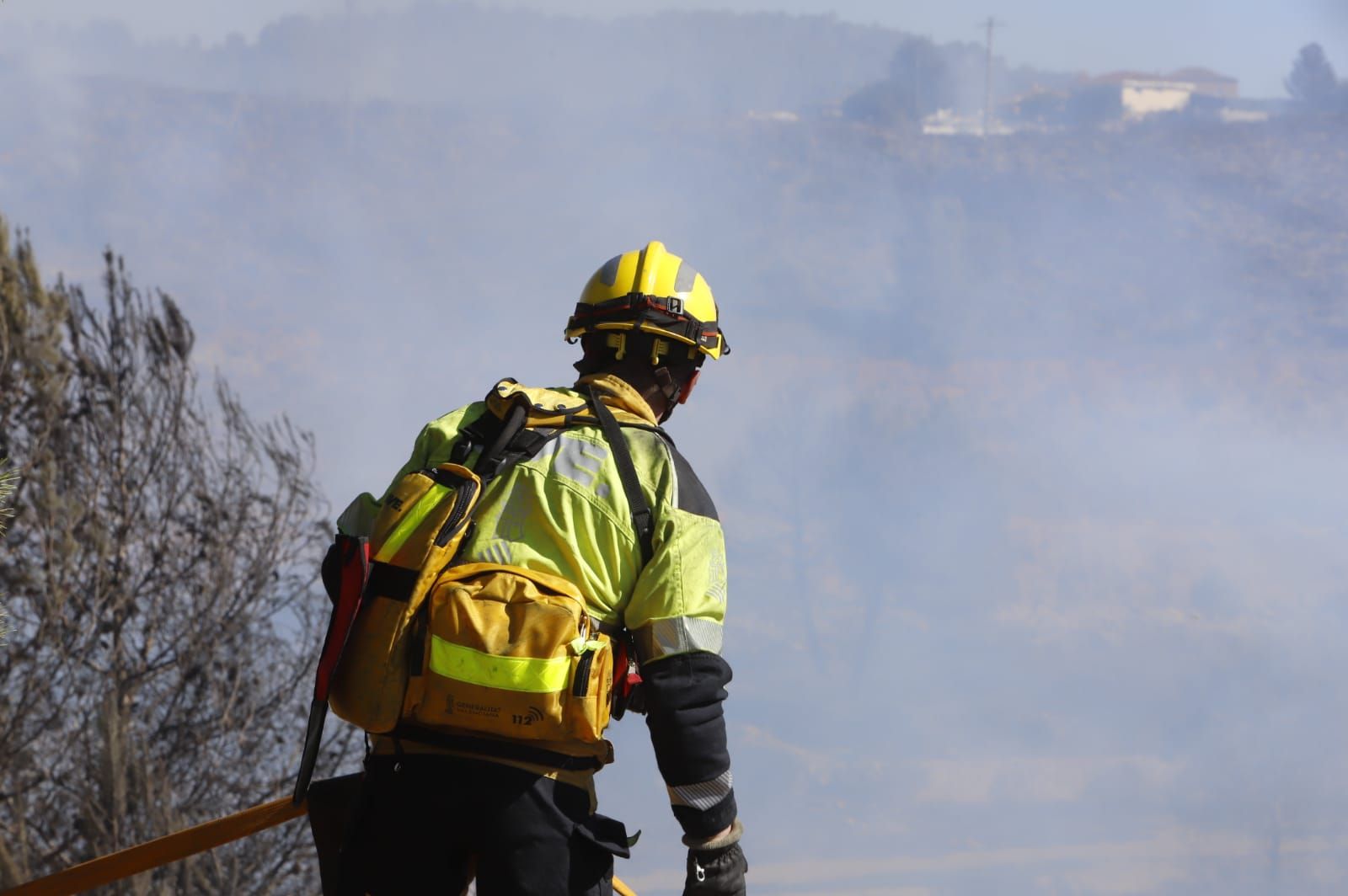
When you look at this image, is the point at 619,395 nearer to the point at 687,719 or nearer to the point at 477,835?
the point at 687,719

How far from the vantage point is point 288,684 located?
20.2 m

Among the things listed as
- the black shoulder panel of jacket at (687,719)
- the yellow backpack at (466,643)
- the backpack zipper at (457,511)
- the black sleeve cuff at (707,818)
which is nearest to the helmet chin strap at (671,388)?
the yellow backpack at (466,643)

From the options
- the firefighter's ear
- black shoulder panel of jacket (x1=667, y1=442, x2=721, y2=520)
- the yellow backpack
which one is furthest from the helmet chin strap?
the yellow backpack

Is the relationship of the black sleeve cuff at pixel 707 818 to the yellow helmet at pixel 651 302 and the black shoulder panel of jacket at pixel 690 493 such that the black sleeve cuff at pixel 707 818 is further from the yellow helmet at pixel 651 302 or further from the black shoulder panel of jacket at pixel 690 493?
the yellow helmet at pixel 651 302

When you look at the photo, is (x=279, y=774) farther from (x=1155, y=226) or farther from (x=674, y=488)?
(x=1155, y=226)

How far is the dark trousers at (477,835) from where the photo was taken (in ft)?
10.0

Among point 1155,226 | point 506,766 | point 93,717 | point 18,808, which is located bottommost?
point 506,766

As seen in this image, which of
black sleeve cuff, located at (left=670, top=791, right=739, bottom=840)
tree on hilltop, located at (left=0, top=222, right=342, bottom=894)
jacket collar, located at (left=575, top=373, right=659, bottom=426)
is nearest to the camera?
black sleeve cuff, located at (left=670, top=791, right=739, bottom=840)

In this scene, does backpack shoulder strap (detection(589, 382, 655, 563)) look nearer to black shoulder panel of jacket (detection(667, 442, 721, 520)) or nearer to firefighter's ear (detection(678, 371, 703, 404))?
black shoulder panel of jacket (detection(667, 442, 721, 520))

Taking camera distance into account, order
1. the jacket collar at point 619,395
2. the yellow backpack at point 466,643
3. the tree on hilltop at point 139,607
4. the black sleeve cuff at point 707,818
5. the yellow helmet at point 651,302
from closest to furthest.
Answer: the yellow backpack at point 466,643
the black sleeve cuff at point 707,818
the jacket collar at point 619,395
the yellow helmet at point 651,302
the tree on hilltop at point 139,607

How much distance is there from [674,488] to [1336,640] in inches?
2831

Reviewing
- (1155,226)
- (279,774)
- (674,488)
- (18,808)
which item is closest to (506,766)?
(674,488)

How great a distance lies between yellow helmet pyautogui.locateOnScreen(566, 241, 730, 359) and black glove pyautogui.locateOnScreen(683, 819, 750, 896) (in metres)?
1.16

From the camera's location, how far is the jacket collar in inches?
137
